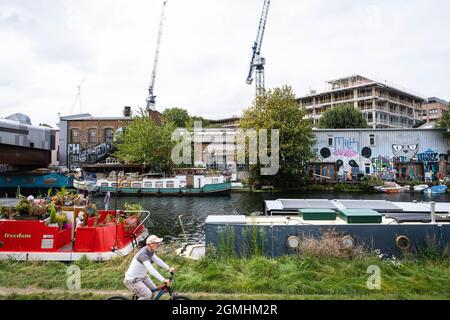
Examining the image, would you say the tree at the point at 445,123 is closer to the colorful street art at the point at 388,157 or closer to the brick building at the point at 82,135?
the colorful street art at the point at 388,157

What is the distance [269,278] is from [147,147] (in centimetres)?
4307

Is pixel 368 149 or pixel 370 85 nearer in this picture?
pixel 368 149

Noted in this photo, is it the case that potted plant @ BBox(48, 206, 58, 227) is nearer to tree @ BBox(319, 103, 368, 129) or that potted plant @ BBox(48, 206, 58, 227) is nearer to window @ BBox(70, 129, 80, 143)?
window @ BBox(70, 129, 80, 143)

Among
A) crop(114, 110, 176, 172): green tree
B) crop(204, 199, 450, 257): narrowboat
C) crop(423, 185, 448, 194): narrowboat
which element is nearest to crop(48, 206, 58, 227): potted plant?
crop(204, 199, 450, 257): narrowboat

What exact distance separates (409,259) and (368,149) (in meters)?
41.6

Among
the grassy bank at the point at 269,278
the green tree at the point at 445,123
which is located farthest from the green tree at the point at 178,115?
the grassy bank at the point at 269,278

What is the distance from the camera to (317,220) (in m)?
12.3

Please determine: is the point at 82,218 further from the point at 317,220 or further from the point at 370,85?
the point at 370,85

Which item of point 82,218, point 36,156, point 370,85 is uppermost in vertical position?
point 370,85

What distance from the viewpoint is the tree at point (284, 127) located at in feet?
144

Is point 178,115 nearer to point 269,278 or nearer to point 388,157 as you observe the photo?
point 388,157

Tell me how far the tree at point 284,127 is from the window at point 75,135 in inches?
1304

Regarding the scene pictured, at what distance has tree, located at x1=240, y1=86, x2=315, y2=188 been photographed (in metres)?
43.9
